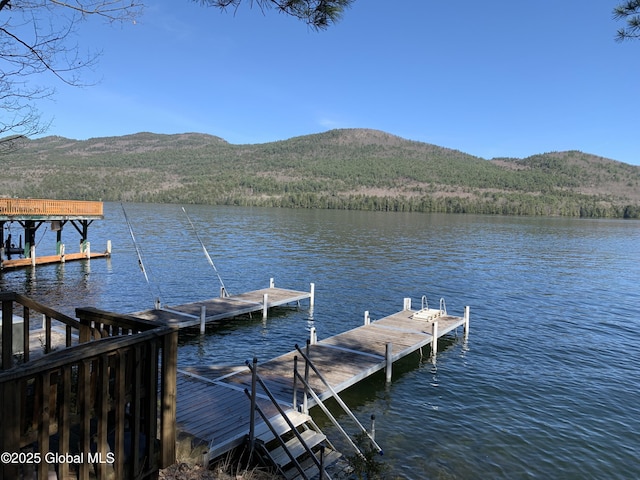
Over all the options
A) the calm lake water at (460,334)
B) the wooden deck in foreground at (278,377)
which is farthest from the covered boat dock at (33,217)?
the wooden deck in foreground at (278,377)

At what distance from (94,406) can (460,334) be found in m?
17.0

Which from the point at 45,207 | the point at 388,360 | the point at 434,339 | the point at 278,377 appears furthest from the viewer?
the point at 45,207

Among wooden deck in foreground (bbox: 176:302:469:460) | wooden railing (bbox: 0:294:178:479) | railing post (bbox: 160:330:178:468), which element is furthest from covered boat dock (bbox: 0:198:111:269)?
railing post (bbox: 160:330:178:468)

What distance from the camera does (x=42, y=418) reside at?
3916 mm

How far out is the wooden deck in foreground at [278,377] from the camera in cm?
836

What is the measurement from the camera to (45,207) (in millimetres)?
30562

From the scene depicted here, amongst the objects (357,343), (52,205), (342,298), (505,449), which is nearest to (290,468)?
(505,449)

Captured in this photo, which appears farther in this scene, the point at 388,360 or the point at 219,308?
the point at 219,308

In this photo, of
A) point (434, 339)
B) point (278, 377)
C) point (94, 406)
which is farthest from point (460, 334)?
point (94, 406)

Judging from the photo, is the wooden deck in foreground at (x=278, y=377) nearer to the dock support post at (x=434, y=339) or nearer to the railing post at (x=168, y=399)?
the dock support post at (x=434, y=339)

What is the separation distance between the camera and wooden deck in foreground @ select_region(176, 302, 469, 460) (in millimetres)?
8359

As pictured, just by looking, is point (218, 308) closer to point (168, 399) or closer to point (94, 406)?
point (168, 399)

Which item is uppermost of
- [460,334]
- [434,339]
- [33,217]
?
[33,217]

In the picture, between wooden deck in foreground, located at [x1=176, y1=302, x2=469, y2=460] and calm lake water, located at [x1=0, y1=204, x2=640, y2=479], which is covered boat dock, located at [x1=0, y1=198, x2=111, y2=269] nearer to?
calm lake water, located at [x1=0, y1=204, x2=640, y2=479]
